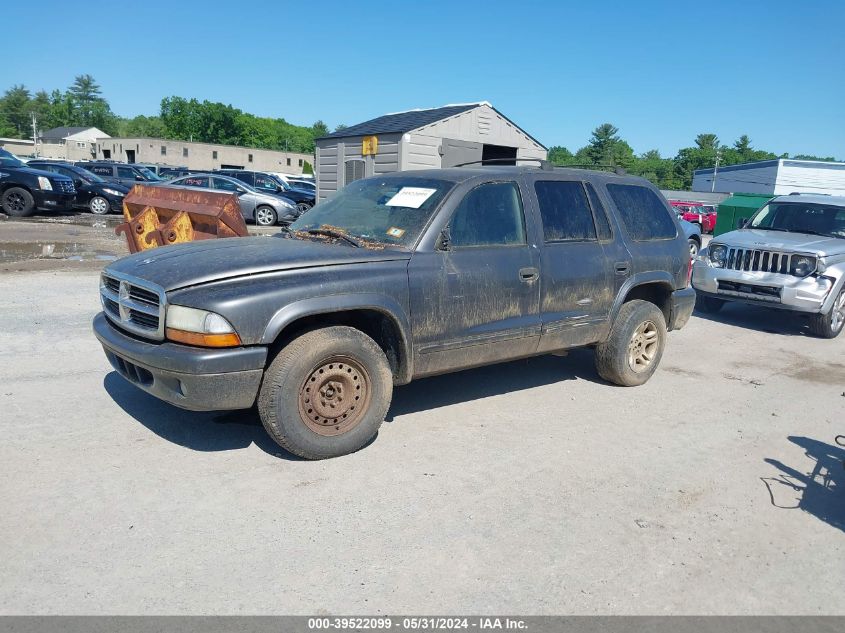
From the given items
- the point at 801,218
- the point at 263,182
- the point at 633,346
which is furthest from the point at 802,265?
the point at 263,182

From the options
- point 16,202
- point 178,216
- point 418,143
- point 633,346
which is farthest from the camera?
point 16,202

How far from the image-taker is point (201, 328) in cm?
349

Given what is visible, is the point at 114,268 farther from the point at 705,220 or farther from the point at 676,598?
the point at 705,220

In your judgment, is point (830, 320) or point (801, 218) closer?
point (830, 320)

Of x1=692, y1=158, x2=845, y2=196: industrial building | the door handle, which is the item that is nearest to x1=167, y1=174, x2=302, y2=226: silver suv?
the door handle

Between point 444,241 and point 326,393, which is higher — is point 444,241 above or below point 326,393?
above

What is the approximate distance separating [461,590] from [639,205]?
13.7 ft

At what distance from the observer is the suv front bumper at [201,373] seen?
3486mm

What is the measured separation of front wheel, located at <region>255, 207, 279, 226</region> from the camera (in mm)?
18844

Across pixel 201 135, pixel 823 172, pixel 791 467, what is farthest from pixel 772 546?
pixel 201 135

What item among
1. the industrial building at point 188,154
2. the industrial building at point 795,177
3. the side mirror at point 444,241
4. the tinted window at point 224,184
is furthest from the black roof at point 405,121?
the industrial building at point 188,154

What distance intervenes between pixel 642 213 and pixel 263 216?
48.4ft

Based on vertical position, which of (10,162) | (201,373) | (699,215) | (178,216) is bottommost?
(201,373)

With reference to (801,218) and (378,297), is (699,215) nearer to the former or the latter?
(801,218)
